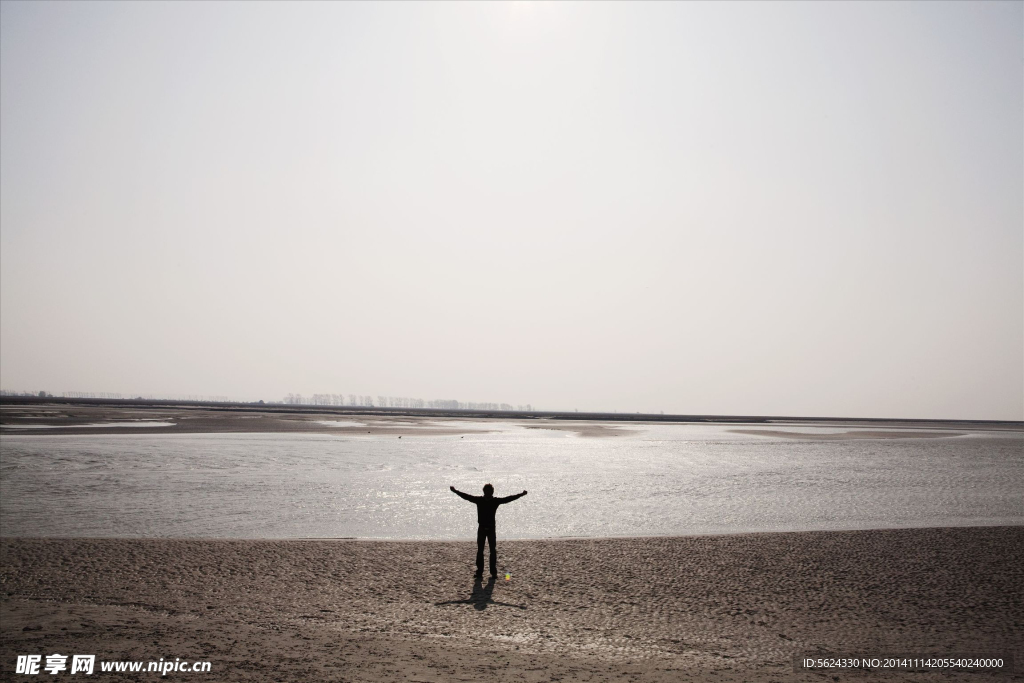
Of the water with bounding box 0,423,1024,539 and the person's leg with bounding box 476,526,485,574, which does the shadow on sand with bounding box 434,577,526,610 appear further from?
the water with bounding box 0,423,1024,539

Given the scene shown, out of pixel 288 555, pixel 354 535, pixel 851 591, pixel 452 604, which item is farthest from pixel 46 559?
pixel 851 591

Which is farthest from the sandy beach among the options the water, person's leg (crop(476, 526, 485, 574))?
the water

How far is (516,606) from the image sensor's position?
43.9ft

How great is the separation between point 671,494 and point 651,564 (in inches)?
556

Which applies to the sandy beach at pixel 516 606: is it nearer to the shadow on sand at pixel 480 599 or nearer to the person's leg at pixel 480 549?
the shadow on sand at pixel 480 599

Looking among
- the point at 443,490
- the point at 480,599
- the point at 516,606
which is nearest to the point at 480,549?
the point at 480,599

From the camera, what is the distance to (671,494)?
99.0ft

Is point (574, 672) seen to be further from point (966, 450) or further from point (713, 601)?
point (966, 450)

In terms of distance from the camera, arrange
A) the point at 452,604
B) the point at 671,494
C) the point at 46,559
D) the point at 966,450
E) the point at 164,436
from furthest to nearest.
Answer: the point at 966,450
the point at 164,436
the point at 671,494
the point at 46,559
the point at 452,604

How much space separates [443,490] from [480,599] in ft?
52.9

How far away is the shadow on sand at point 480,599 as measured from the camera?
44.0 ft

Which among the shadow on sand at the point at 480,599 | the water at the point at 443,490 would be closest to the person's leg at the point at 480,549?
the shadow on sand at the point at 480,599

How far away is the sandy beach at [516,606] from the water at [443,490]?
3081mm

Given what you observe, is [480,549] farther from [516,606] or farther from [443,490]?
[443,490]
